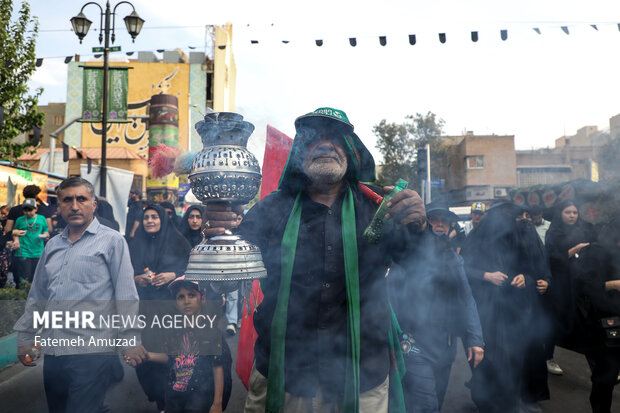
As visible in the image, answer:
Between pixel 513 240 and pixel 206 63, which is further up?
pixel 206 63

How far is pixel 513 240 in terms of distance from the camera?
4090mm

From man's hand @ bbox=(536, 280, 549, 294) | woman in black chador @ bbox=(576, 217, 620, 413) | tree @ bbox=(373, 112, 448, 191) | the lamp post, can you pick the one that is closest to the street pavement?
woman in black chador @ bbox=(576, 217, 620, 413)

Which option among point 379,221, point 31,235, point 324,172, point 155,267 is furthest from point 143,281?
point 31,235

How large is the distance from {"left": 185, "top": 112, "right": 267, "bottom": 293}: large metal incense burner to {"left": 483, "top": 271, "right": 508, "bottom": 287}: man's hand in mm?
2850

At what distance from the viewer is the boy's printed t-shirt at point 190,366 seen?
311cm

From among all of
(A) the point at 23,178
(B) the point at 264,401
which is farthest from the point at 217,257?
(A) the point at 23,178

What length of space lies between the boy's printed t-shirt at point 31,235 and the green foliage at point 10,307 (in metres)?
1.02

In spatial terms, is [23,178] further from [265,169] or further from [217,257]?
[217,257]

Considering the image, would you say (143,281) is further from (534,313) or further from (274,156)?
(534,313)

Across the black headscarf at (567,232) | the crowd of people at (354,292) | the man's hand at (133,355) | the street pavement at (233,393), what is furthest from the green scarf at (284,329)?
the black headscarf at (567,232)

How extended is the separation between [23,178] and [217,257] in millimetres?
13046

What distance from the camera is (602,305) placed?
10.8ft

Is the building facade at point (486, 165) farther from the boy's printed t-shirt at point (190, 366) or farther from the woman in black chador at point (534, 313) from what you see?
the boy's printed t-shirt at point (190, 366)

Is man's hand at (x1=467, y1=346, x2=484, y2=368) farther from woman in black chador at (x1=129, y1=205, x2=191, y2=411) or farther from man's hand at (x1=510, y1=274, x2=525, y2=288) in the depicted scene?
woman in black chador at (x1=129, y1=205, x2=191, y2=411)
